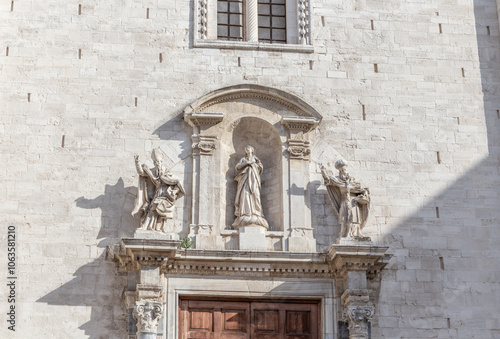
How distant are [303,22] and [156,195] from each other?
13.5 ft

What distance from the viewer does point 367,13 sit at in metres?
15.0

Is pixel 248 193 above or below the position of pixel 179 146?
below

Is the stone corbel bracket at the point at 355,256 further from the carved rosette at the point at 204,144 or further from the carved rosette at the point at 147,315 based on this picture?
the carved rosette at the point at 147,315

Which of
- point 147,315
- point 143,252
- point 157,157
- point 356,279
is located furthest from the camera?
point 157,157

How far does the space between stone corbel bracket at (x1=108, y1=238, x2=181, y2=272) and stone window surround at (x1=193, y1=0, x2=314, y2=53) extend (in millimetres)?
3695

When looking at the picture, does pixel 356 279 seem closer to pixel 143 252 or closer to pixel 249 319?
pixel 249 319

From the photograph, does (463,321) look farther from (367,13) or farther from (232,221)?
(367,13)

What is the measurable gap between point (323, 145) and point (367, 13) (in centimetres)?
264

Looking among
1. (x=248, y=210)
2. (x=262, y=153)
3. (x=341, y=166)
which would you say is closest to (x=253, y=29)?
(x=262, y=153)

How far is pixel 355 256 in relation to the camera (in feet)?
41.8

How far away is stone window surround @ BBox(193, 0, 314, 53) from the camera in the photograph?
1448 centimetres

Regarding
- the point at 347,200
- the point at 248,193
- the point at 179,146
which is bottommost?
the point at 347,200

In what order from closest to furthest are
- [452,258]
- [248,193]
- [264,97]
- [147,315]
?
[147,315] → [248,193] → [452,258] → [264,97]

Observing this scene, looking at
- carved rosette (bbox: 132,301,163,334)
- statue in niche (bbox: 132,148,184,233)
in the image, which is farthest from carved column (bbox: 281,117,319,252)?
carved rosette (bbox: 132,301,163,334)
